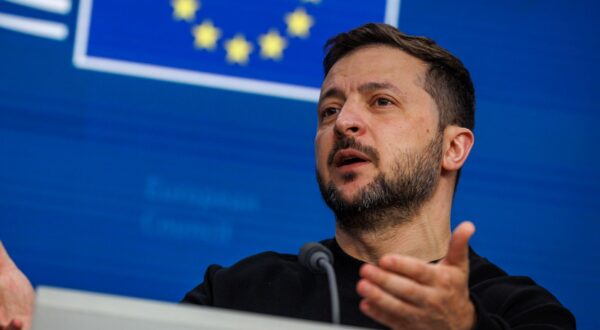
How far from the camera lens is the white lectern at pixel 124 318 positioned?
103cm

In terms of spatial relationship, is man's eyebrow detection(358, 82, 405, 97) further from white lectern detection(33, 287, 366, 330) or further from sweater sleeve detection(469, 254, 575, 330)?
white lectern detection(33, 287, 366, 330)

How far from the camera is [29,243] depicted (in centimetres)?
257

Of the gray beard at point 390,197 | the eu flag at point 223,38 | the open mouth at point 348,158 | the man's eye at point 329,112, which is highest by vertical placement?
the eu flag at point 223,38

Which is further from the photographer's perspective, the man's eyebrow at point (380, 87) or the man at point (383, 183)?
the man's eyebrow at point (380, 87)

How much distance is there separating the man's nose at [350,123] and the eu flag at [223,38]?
1.78 ft

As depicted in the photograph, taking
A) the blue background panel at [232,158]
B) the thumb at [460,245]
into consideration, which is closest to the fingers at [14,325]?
the thumb at [460,245]

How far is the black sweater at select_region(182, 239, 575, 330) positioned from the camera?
193 cm

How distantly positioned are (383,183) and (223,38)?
87 cm

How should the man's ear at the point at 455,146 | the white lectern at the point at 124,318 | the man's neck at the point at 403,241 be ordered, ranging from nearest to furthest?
the white lectern at the point at 124,318 → the man's neck at the point at 403,241 → the man's ear at the point at 455,146

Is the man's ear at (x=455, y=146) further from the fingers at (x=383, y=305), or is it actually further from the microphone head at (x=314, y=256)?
the fingers at (x=383, y=305)

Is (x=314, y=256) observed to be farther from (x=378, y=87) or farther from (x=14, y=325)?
(x=378, y=87)

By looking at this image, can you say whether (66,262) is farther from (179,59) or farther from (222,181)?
(179,59)

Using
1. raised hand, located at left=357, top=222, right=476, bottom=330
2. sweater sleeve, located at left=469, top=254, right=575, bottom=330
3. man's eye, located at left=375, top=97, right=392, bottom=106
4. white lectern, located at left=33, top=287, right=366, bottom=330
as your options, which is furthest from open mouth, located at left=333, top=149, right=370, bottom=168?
white lectern, located at left=33, top=287, right=366, bottom=330

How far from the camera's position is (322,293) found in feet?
6.73
